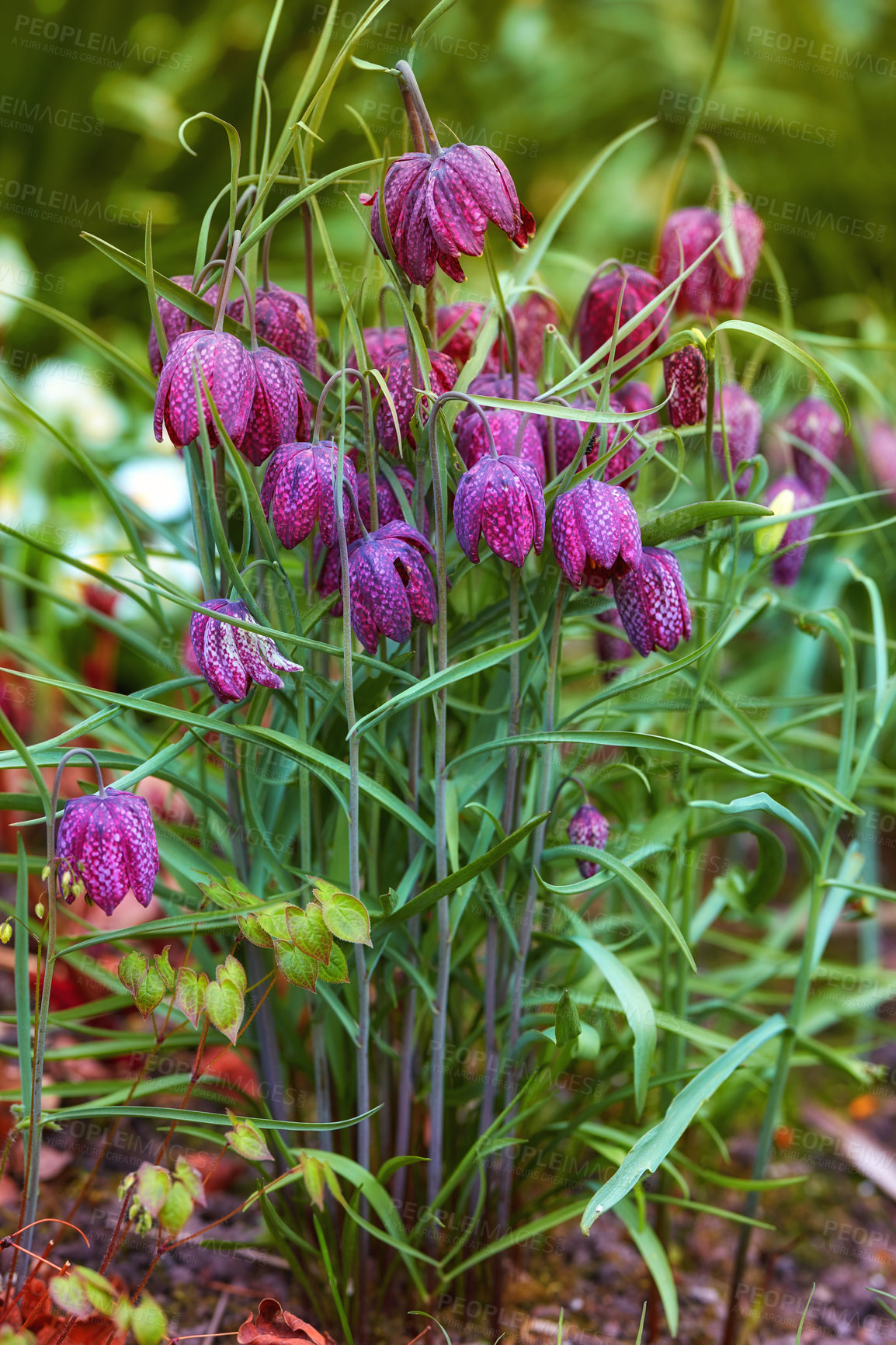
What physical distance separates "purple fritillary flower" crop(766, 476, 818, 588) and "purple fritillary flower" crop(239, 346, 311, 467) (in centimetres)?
49

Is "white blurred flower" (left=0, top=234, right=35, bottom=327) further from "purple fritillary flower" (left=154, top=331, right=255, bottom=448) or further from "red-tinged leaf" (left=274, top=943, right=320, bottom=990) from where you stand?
"red-tinged leaf" (left=274, top=943, right=320, bottom=990)

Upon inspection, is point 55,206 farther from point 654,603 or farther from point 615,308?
point 654,603

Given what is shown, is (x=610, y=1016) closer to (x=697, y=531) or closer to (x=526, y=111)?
(x=697, y=531)

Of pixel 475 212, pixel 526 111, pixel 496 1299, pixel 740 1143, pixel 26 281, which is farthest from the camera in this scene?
pixel 526 111

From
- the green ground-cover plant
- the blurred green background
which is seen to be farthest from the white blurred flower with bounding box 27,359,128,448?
the green ground-cover plant

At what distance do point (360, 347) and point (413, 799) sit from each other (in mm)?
341

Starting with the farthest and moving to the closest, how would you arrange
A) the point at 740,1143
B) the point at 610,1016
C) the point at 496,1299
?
1. the point at 740,1143
2. the point at 610,1016
3. the point at 496,1299

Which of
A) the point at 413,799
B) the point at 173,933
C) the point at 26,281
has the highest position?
the point at 26,281

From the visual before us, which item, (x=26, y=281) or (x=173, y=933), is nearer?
(x=173, y=933)

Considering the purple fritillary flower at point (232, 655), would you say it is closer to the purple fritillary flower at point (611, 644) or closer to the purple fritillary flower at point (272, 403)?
the purple fritillary flower at point (272, 403)

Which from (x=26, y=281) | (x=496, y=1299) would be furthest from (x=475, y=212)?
(x=26, y=281)

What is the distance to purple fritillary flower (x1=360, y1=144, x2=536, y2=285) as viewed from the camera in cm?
67

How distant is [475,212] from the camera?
2.21ft

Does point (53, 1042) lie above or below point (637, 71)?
below
